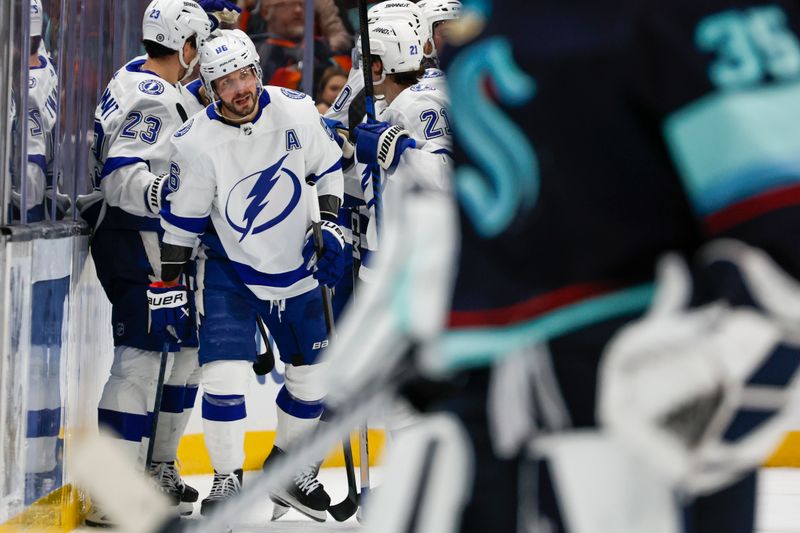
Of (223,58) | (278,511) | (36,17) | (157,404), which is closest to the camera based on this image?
(36,17)

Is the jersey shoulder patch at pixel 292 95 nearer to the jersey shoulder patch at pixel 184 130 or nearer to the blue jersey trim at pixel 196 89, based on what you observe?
the jersey shoulder patch at pixel 184 130

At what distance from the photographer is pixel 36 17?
354 centimetres

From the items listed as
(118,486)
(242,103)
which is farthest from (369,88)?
(118,486)

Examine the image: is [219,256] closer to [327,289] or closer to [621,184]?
[327,289]

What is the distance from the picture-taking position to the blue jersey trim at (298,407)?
165 inches

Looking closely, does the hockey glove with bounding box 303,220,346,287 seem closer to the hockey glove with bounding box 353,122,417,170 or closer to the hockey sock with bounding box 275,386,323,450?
the hockey glove with bounding box 353,122,417,170

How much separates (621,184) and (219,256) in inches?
128

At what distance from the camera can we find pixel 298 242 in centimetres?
412

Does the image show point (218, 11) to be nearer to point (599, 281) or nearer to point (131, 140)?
point (131, 140)

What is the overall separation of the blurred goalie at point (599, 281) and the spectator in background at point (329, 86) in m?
5.21

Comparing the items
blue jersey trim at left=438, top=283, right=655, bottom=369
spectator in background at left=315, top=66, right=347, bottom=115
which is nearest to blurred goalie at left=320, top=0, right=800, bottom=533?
blue jersey trim at left=438, top=283, right=655, bottom=369

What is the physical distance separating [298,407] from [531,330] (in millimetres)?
3273

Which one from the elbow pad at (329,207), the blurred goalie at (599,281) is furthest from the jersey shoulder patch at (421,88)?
the blurred goalie at (599,281)

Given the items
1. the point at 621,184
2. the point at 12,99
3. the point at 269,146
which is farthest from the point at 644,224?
the point at 269,146
